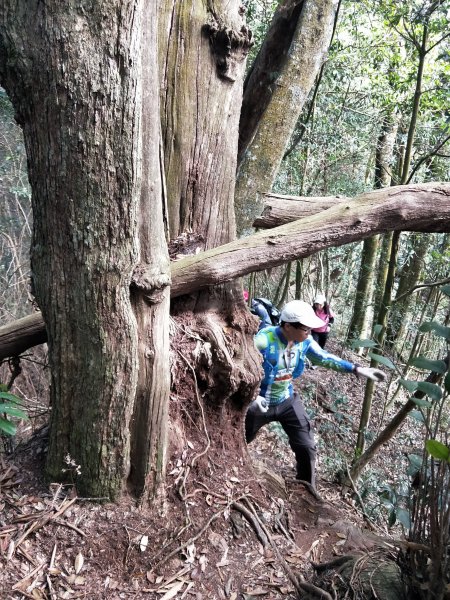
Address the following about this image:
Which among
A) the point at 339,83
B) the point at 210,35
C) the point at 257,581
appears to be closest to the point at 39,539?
the point at 257,581

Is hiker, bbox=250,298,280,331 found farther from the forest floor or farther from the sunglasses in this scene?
the forest floor

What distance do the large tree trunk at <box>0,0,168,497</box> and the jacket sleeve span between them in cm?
167

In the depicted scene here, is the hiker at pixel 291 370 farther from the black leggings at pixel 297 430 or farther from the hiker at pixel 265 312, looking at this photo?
the hiker at pixel 265 312

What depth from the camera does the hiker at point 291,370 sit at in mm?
3277

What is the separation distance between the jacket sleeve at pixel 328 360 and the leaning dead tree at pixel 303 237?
1063 millimetres

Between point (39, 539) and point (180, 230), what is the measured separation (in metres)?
1.69

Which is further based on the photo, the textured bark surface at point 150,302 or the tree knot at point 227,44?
the tree knot at point 227,44

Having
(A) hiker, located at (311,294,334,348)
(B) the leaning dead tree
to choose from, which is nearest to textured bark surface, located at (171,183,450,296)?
(B) the leaning dead tree

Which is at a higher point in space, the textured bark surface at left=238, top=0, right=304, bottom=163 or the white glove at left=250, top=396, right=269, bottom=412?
the textured bark surface at left=238, top=0, right=304, bottom=163

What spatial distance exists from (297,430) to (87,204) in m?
2.72

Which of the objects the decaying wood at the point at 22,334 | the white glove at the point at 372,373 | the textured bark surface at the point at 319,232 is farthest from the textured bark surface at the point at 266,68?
the decaying wood at the point at 22,334

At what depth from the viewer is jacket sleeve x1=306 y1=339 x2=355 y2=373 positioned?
3.44 m

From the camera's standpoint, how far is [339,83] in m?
7.97

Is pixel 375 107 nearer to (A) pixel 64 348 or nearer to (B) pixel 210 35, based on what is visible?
(B) pixel 210 35
